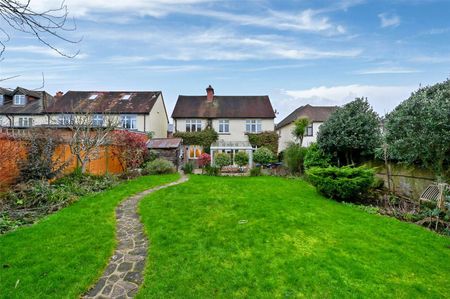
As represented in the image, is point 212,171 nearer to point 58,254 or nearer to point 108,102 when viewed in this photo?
point 58,254

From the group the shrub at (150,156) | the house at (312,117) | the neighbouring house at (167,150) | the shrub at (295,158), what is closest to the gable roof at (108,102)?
the neighbouring house at (167,150)

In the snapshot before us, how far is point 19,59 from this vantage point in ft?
10.2

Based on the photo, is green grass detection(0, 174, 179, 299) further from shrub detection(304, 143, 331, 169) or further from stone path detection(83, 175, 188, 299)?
shrub detection(304, 143, 331, 169)

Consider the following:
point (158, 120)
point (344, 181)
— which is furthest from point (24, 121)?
point (344, 181)

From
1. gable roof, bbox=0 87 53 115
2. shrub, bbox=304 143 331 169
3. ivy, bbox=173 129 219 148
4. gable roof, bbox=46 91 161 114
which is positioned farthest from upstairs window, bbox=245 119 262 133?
gable roof, bbox=0 87 53 115

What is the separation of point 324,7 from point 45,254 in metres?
11.8

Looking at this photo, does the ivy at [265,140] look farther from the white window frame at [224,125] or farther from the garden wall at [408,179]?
the garden wall at [408,179]

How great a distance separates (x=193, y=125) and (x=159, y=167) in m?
11.6

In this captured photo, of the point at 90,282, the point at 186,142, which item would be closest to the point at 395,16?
the point at 90,282

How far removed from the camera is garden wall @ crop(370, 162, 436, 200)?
10047mm

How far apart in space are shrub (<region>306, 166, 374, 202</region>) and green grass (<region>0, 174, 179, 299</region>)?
7.93 m

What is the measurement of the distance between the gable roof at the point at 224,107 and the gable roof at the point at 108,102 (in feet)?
10.5

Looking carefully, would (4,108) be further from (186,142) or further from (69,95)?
(186,142)

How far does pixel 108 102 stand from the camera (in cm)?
2611
